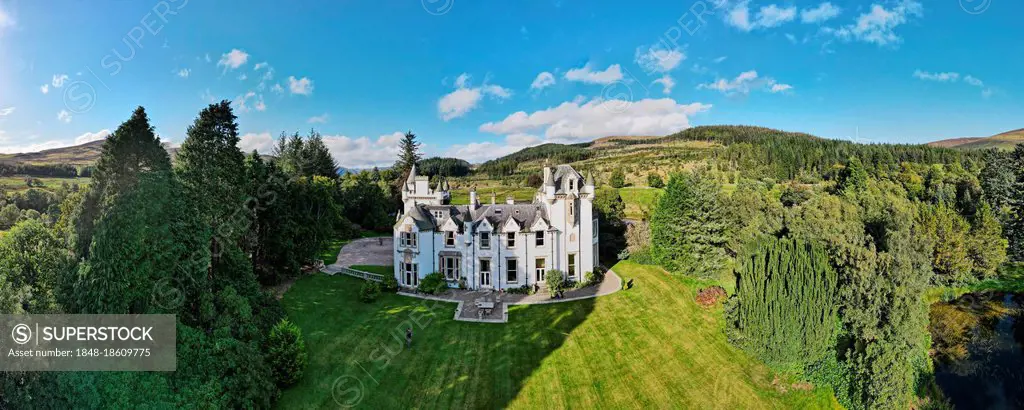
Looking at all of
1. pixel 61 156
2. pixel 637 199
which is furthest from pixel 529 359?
pixel 61 156

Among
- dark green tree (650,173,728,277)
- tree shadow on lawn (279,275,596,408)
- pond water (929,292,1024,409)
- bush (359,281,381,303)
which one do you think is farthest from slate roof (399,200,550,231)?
pond water (929,292,1024,409)

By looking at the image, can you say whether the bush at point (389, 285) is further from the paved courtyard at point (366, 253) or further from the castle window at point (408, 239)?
the paved courtyard at point (366, 253)

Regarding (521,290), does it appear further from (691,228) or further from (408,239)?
(691,228)

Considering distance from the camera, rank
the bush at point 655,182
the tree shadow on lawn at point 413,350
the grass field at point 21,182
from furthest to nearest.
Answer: the bush at point 655,182 < the grass field at point 21,182 < the tree shadow on lawn at point 413,350

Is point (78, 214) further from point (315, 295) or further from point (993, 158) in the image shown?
point (993, 158)

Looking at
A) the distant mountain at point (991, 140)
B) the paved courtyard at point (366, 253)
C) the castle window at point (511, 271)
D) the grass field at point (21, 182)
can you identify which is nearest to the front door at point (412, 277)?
the castle window at point (511, 271)

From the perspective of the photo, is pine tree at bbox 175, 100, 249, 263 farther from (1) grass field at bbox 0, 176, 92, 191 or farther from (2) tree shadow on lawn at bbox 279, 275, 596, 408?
(1) grass field at bbox 0, 176, 92, 191
